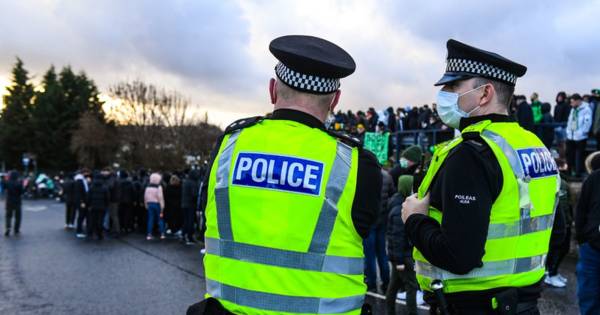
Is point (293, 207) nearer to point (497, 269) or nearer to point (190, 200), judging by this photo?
point (497, 269)

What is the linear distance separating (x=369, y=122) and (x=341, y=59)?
15.7m

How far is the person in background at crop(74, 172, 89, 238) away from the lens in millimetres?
14330

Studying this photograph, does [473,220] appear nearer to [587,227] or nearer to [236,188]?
[236,188]

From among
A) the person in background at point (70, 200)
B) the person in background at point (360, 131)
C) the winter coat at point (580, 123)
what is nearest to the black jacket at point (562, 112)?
the winter coat at point (580, 123)

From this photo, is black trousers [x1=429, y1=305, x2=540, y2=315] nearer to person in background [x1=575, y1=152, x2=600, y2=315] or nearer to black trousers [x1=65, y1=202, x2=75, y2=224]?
person in background [x1=575, y1=152, x2=600, y2=315]

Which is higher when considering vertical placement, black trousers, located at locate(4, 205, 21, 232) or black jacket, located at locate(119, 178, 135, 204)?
black jacket, located at locate(119, 178, 135, 204)

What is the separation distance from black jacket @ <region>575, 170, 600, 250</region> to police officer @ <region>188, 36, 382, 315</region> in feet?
10.9

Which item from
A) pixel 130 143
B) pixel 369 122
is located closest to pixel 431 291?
pixel 369 122

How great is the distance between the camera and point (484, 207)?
2.16m

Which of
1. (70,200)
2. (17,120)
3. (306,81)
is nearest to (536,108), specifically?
(306,81)

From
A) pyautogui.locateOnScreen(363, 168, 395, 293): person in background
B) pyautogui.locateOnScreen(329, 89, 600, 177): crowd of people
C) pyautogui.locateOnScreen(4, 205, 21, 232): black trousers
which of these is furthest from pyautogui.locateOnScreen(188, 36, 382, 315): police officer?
pyautogui.locateOnScreen(4, 205, 21, 232): black trousers

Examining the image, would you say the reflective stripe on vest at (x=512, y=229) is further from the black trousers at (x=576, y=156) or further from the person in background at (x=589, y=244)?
the black trousers at (x=576, y=156)

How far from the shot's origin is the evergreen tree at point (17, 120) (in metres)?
49.8

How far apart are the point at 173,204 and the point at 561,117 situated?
10.2 meters
